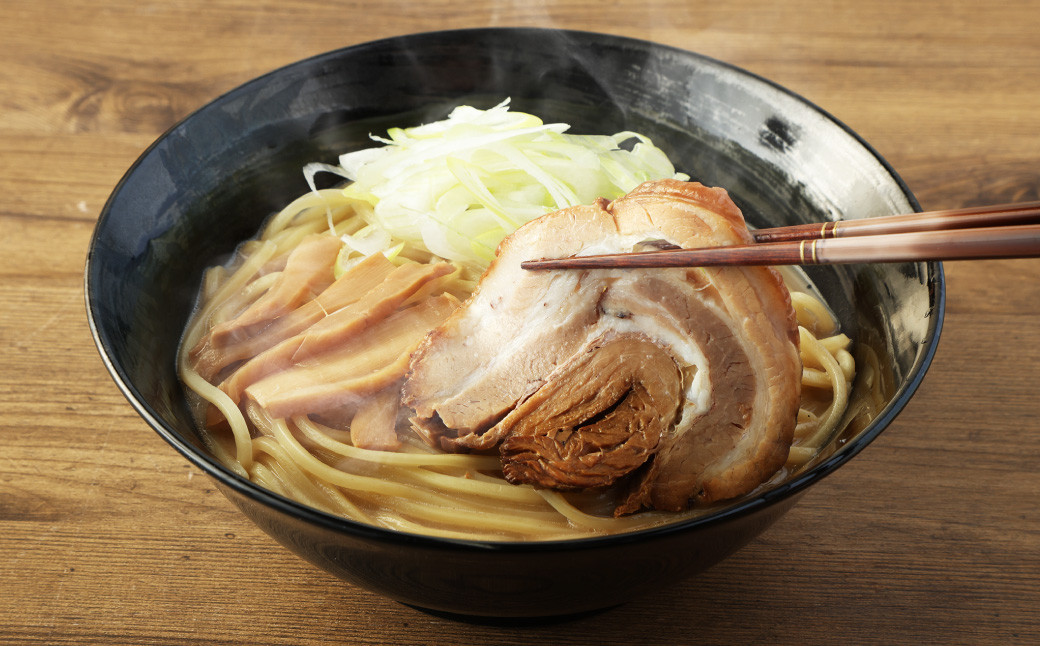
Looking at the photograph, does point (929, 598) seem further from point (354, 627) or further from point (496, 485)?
point (354, 627)

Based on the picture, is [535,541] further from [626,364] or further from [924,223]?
[924,223]

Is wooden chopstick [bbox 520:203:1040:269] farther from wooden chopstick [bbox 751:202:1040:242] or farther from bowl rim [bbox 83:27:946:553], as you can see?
bowl rim [bbox 83:27:946:553]

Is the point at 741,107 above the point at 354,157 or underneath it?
above

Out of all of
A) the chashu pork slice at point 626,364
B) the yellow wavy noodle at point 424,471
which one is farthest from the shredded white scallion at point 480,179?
the chashu pork slice at point 626,364

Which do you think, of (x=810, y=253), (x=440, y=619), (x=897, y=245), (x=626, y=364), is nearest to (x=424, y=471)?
(x=440, y=619)

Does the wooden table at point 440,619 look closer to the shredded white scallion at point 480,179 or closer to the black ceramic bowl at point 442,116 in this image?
the black ceramic bowl at point 442,116

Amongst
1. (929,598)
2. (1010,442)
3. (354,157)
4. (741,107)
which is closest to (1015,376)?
(1010,442)
